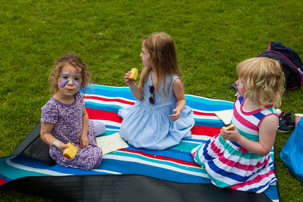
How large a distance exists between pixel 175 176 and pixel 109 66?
284 centimetres

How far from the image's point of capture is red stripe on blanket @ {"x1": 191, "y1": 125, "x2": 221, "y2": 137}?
3.70 metres

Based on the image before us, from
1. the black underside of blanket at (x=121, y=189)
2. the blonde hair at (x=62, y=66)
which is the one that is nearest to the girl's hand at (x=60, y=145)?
the black underside of blanket at (x=121, y=189)

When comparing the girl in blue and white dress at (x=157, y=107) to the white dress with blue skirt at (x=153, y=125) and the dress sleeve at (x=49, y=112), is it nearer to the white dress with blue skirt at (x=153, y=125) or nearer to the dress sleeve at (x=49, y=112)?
the white dress with blue skirt at (x=153, y=125)

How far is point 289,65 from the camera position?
15.1ft

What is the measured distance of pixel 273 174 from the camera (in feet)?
9.91

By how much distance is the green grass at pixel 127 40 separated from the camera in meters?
4.26

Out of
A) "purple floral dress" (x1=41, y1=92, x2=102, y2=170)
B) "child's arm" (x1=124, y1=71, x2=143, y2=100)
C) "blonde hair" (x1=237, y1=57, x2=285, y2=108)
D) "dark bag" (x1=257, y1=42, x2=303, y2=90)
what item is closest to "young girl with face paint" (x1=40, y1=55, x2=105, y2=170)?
"purple floral dress" (x1=41, y1=92, x2=102, y2=170)

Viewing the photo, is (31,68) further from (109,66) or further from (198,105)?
(198,105)

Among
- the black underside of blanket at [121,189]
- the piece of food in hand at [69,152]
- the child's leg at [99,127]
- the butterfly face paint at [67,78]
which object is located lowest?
the black underside of blanket at [121,189]

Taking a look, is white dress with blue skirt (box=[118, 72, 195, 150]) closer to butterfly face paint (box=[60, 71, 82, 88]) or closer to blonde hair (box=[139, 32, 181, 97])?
blonde hair (box=[139, 32, 181, 97])

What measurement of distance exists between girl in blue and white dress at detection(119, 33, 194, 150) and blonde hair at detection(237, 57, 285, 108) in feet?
2.92

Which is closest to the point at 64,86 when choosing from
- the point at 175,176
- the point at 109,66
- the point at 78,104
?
the point at 78,104

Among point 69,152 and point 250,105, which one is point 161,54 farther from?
point 69,152

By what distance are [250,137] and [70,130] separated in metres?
1.88
